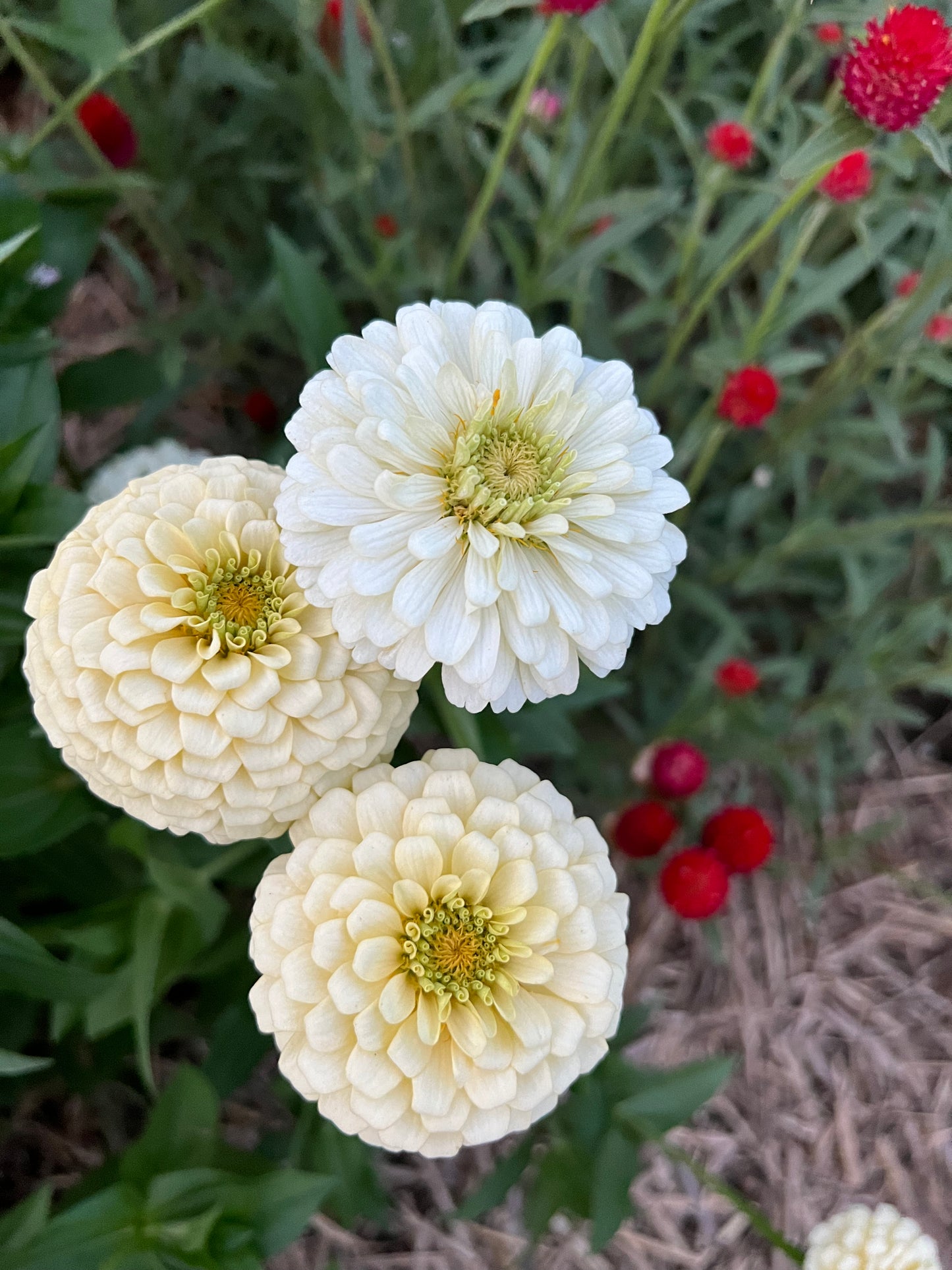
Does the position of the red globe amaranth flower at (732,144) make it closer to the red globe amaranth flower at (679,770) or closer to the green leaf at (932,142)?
the green leaf at (932,142)

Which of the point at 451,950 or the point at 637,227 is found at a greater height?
the point at 637,227

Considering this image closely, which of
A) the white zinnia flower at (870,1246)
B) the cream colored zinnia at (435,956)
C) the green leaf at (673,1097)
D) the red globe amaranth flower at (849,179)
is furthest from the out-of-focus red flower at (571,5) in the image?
the white zinnia flower at (870,1246)

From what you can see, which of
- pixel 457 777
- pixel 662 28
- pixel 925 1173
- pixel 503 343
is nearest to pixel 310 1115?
pixel 457 777

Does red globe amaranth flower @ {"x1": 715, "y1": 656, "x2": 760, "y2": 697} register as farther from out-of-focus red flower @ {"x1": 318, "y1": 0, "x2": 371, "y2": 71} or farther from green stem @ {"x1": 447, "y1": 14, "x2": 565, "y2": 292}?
out-of-focus red flower @ {"x1": 318, "y1": 0, "x2": 371, "y2": 71}

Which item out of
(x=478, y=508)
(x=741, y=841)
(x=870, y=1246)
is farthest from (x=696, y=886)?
(x=478, y=508)

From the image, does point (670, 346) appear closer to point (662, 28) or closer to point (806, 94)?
point (662, 28)
